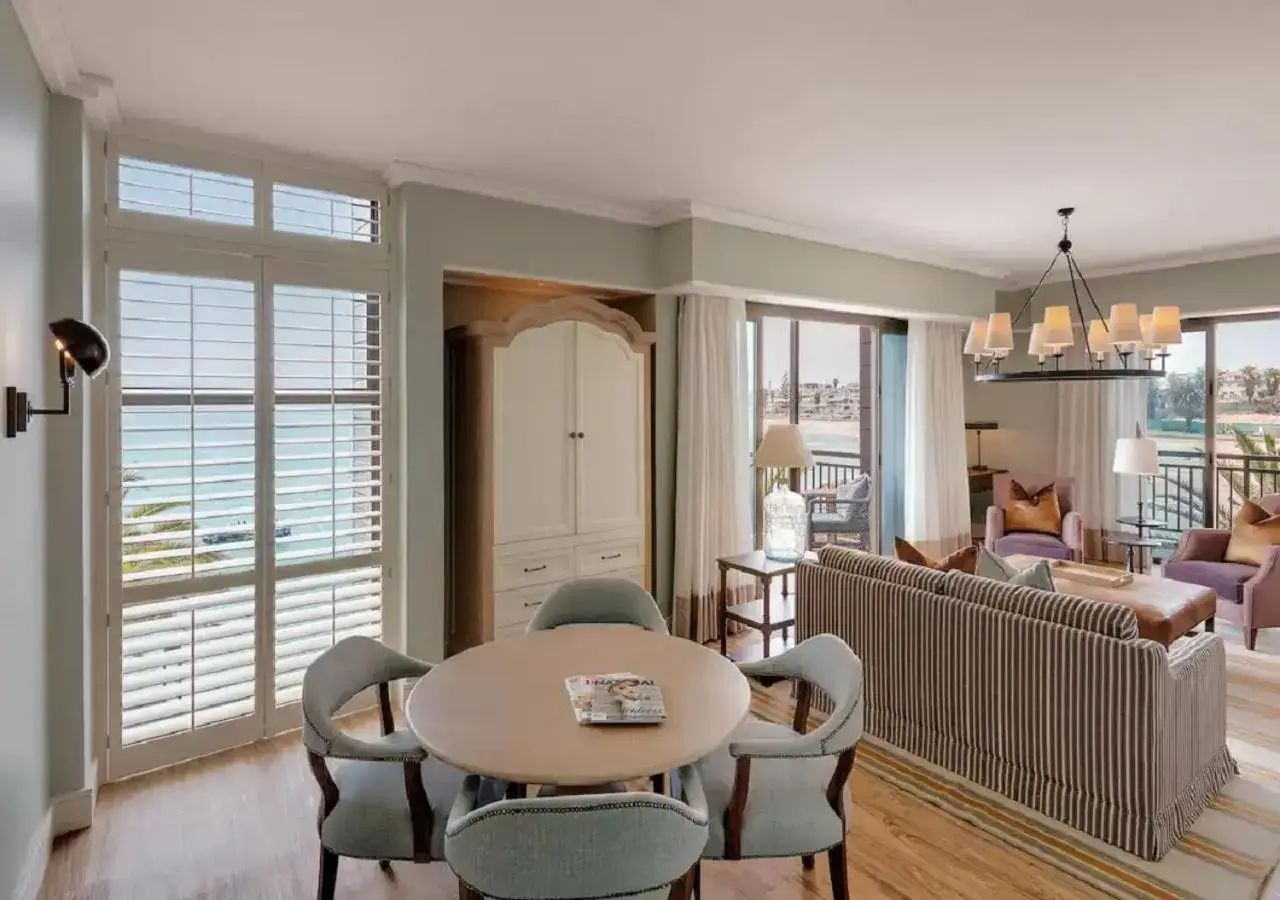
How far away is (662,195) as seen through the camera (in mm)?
3984

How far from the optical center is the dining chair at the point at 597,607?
295 centimetres

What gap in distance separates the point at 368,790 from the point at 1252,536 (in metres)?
5.35

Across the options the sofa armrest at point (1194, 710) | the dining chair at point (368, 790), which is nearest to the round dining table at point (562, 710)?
the dining chair at point (368, 790)

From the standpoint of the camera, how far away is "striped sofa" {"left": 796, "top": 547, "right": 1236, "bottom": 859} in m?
2.54

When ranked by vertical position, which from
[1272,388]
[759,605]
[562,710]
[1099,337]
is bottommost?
[759,605]

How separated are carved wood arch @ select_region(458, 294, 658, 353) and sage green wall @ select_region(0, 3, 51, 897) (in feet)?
5.71

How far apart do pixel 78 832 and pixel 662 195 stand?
365 cm

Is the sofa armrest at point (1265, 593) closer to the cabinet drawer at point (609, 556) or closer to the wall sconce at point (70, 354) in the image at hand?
the cabinet drawer at point (609, 556)

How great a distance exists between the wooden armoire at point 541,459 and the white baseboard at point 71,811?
1628mm

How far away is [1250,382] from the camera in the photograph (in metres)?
6.00

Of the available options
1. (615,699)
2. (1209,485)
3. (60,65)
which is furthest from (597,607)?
(1209,485)

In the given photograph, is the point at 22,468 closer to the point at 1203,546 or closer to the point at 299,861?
the point at 299,861

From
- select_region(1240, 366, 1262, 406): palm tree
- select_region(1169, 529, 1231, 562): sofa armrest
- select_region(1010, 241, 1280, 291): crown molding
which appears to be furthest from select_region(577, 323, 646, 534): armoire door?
select_region(1240, 366, 1262, 406): palm tree

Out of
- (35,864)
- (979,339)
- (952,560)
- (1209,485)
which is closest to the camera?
(35,864)
